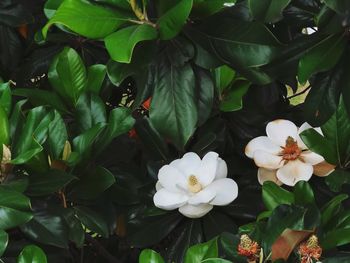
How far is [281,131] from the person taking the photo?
1396 mm

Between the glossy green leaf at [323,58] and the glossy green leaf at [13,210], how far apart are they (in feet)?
1.72

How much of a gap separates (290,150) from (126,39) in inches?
19.5

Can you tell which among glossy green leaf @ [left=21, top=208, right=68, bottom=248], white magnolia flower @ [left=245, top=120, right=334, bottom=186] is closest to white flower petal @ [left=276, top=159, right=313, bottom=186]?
white magnolia flower @ [left=245, top=120, right=334, bottom=186]

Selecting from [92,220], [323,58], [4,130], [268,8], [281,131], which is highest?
[268,8]

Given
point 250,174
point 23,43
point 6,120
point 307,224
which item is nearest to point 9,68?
point 23,43

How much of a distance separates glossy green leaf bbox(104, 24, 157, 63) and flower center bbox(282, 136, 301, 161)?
45 centimetres

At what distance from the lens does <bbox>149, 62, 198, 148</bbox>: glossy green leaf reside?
1.13 meters

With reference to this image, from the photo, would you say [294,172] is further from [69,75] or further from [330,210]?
[69,75]

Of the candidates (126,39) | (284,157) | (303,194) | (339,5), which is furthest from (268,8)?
(284,157)

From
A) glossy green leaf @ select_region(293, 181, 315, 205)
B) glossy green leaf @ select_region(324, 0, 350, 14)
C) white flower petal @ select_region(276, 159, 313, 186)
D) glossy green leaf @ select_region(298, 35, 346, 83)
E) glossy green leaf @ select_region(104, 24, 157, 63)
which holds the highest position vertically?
glossy green leaf @ select_region(324, 0, 350, 14)

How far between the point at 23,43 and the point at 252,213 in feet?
2.60

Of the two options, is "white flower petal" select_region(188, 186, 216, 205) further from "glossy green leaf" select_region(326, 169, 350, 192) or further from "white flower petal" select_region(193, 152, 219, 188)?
"glossy green leaf" select_region(326, 169, 350, 192)

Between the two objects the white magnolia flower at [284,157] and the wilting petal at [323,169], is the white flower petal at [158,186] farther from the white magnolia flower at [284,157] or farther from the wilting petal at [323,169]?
the wilting petal at [323,169]

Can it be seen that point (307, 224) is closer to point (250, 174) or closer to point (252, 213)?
point (252, 213)
